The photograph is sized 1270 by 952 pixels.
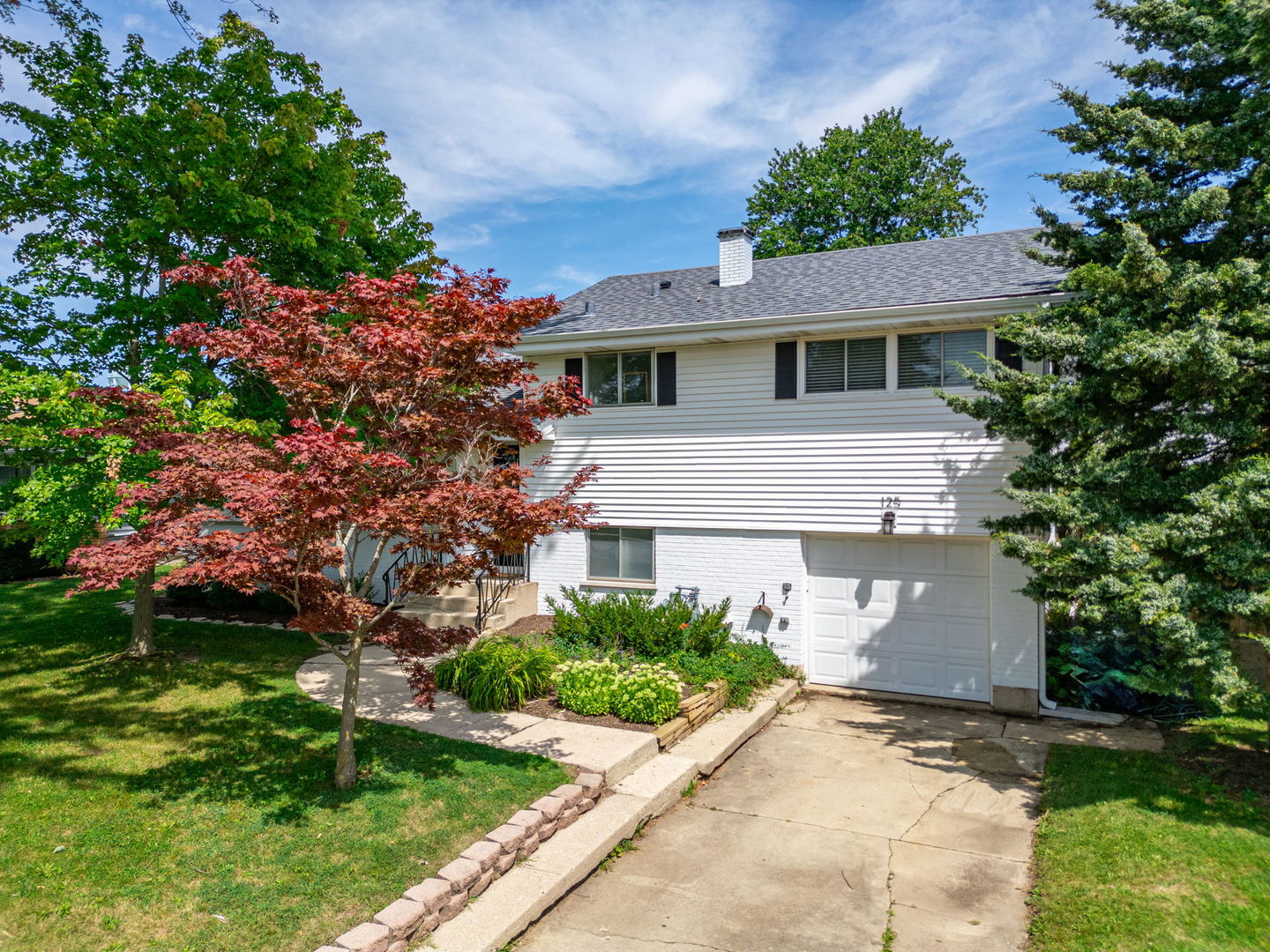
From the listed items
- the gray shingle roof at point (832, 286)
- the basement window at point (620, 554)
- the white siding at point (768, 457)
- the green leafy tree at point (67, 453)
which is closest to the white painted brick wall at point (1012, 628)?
the white siding at point (768, 457)

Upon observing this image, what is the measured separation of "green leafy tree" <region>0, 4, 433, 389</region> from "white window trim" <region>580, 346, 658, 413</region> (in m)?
4.17

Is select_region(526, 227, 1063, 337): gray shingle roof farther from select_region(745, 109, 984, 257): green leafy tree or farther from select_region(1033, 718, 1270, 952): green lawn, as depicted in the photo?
select_region(745, 109, 984, 257): green leafy tree

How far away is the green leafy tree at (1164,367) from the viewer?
22.6ft

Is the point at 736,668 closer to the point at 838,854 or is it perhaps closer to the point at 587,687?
the point at 587,687

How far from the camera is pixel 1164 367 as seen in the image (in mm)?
7062

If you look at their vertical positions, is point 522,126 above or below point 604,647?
above

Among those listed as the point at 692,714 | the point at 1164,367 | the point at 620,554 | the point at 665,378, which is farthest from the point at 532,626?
the point at 1164,367

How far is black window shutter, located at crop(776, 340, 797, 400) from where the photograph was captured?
11.3m

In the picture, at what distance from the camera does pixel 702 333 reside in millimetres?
11547

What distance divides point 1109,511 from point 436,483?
648 cm

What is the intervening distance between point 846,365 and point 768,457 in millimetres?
1739

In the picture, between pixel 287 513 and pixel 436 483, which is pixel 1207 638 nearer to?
pixel 436 483

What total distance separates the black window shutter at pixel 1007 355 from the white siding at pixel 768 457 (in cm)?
86

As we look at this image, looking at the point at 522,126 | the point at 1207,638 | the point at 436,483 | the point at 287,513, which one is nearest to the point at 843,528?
the point at 1207,638
